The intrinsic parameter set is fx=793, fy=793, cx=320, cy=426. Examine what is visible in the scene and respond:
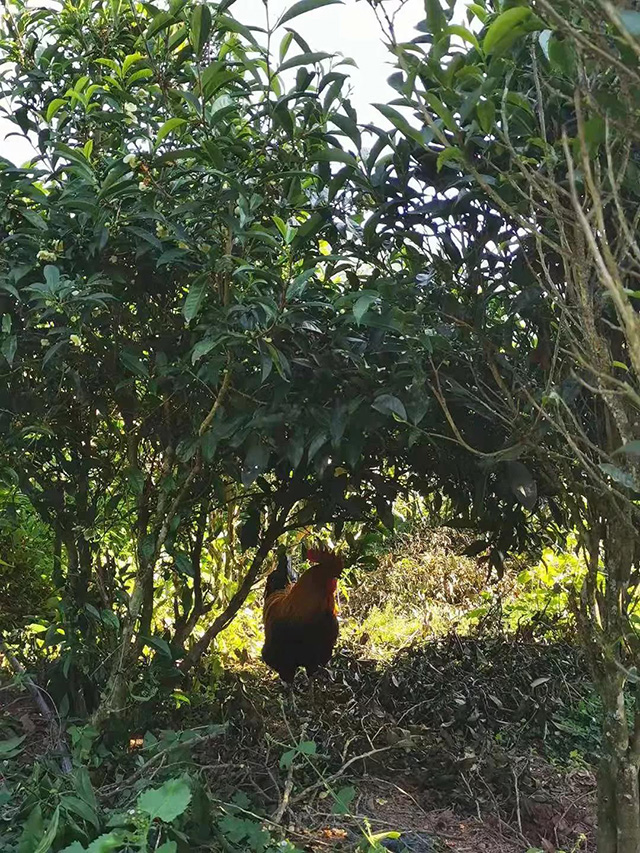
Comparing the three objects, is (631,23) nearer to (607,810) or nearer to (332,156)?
(332,156)

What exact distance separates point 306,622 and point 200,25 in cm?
258

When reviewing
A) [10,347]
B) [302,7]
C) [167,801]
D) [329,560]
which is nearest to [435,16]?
[302,7]

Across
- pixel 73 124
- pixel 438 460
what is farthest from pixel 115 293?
pixel 438 460

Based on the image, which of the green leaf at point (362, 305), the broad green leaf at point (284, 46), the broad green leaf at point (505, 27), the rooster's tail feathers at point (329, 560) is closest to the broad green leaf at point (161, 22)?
the broad green leaf at point (284, 46)

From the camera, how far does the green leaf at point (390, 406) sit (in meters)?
1.82

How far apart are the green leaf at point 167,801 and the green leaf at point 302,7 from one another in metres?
1.80

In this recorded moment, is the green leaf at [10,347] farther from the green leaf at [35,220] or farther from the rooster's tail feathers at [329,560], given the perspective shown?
the rooster's tail feathers at [329,560]

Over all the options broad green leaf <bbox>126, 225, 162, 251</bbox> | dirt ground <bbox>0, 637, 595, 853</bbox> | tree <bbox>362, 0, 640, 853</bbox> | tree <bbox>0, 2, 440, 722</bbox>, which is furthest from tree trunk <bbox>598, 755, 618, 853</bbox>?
broad green leaf <bbox>126, 225, 162, 251</bbox>

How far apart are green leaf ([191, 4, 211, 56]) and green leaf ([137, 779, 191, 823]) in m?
1.73

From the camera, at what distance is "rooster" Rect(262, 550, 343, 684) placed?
3.60 meters

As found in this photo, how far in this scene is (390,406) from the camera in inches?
72.4

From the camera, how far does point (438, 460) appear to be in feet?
8.43

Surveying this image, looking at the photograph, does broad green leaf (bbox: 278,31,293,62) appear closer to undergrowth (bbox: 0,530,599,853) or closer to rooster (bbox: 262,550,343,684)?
undergrowth (bbox: 0,530,599,853)

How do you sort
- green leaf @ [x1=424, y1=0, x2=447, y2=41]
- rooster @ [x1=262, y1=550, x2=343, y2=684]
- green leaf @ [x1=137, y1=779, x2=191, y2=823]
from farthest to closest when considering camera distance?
rooster @ [x1=262, y1=550, x2=343, y2=684] < green leaf @ [x1=137, y1=779, x2=191, y2=823] < green leaf @ [x1=424, y1=0, x2=447, y2=41]
